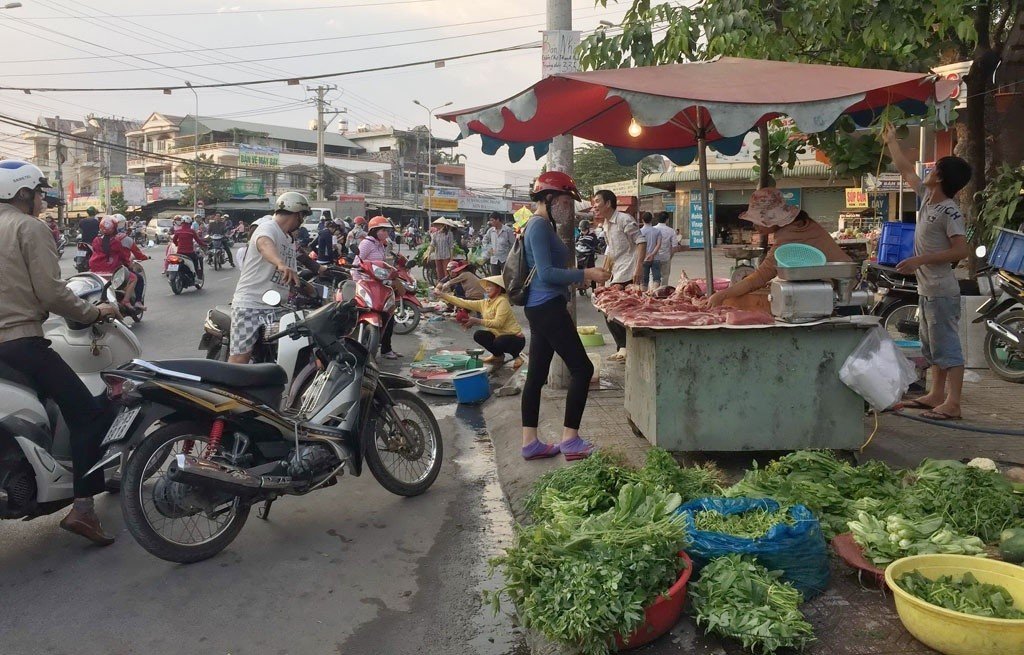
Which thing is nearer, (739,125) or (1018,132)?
(739,125)

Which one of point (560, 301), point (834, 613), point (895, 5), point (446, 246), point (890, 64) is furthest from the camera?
point (446, 246)

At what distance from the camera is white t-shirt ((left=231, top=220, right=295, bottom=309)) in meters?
6.13

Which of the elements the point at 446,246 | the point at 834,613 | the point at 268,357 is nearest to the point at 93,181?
the point at 446,246

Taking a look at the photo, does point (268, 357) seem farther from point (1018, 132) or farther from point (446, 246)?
point (446, 246)

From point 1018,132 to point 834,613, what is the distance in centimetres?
760

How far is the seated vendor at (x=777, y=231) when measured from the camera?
5.59m

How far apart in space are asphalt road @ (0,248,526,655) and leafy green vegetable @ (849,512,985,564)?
1565 millimetres

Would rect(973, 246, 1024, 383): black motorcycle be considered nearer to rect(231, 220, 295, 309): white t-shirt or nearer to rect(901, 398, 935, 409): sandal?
rect(901, 398, 935, 409): sandal

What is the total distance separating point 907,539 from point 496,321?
18.5ft

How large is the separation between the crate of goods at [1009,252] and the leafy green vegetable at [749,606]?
220 inches

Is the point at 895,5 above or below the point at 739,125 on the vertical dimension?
above

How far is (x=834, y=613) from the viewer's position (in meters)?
3.21

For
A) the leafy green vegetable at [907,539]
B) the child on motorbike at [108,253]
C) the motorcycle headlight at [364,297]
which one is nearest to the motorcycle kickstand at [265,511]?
the leafy green vegetable at [907,539]

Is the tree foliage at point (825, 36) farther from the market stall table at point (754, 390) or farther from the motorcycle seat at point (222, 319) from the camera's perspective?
the motorcycle seat at point (222, 319)
